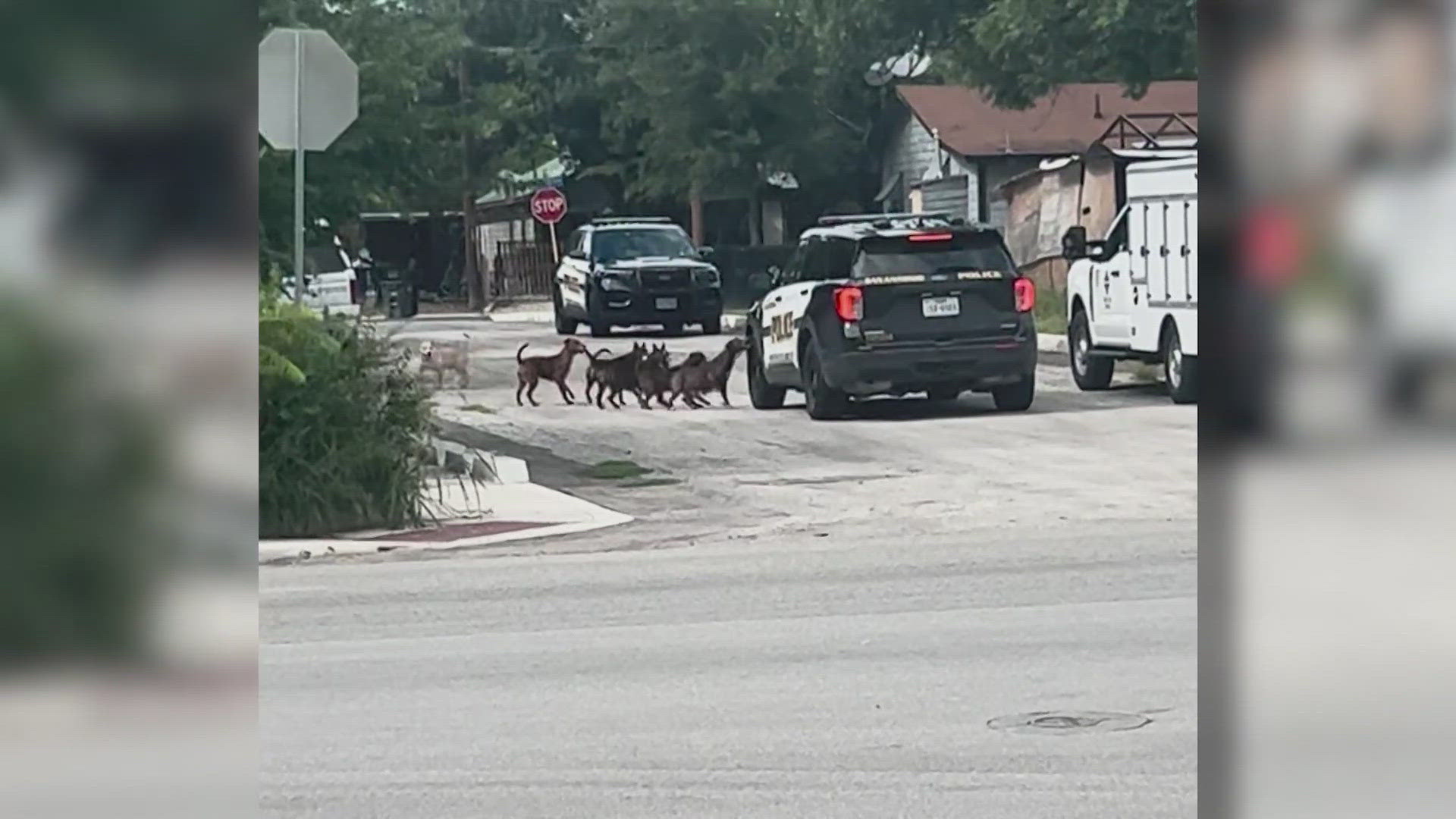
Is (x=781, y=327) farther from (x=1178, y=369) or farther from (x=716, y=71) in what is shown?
(x=716, y=71)

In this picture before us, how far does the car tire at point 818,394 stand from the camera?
67.6 ft

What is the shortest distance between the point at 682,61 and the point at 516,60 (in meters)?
5.45

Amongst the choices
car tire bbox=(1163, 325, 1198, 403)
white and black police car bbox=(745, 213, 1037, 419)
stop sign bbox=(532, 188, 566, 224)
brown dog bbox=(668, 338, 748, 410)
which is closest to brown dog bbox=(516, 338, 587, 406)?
brown dog bbox=(668, 338, 748, 410)

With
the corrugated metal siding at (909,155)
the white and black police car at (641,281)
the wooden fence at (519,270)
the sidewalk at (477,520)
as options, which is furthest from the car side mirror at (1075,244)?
the wooden fence at (519,270)

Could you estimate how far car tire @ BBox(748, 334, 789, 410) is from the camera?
73.1 ft

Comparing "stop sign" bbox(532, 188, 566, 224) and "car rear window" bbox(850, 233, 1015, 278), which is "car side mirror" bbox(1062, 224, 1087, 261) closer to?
"car rear window" bbox(850, 233, 1015, 278)

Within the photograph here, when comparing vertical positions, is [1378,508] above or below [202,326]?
below

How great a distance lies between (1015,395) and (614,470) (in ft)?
15.8

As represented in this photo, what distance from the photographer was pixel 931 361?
2006cm

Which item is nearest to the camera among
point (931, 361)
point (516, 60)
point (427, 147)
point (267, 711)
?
point (267, 711)

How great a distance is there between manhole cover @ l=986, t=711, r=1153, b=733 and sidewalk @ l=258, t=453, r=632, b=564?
6368mm

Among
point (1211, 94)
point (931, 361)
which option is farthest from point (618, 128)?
point (1211, 94)

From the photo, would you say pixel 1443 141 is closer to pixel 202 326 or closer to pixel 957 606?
pixel 202 326

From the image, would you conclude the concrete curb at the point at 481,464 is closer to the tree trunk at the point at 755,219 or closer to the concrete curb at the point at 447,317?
the concrete curb at the point at 447,317
